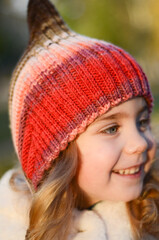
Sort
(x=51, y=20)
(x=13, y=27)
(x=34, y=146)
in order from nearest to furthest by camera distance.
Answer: (x=34, y=146)
(x=51, y=20)
(x=13, y=27)

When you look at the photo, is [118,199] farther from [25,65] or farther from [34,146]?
[25,65]

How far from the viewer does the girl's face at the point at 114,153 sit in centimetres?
160

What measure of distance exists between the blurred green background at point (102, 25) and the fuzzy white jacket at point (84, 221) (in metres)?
10.1

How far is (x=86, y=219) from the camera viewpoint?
1.70 metres

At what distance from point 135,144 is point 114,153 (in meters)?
0.12

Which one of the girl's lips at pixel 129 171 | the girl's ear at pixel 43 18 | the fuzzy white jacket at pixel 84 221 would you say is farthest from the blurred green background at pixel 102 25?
the girl's lips at pixel 129 171

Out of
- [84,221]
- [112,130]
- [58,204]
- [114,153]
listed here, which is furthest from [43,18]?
[84,221]

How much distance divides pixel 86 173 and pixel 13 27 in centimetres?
1201

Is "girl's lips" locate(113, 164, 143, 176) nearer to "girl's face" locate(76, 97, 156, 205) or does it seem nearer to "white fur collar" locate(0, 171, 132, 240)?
"girl's face" locate(76, 97, 156, 205)

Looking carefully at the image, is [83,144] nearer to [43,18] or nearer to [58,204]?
[58,204]

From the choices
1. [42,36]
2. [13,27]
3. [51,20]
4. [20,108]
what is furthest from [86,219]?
[13,27]

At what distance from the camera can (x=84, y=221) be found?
1.69m

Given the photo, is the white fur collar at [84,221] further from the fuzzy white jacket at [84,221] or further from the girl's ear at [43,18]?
the girl's ear at [43,18]

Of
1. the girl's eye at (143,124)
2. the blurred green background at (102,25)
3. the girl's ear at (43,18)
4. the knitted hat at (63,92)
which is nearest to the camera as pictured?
the knitted hat at (63,92)
